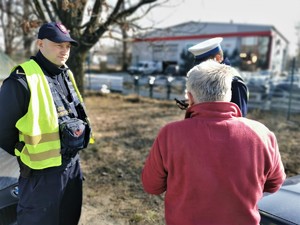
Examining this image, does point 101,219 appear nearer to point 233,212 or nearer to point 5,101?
point 5,101

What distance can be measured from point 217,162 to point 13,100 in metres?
1.34

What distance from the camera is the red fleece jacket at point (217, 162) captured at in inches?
62.4

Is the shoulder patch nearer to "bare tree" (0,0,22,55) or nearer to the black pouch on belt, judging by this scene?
the black pouch on belt

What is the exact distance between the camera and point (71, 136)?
217 cm

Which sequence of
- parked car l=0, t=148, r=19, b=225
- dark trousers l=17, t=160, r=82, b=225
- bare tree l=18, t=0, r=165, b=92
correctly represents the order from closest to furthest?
dark trousers l=17, t=160, r=82, b=225 → parked car l=0, t=148, r=19, b=225 → bare tree l=18, t=0, r=165, b=92

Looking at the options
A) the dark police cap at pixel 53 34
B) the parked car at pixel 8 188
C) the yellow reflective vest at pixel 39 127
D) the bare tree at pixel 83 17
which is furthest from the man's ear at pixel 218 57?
the bare tree at pixel 83 17

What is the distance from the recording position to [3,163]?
8.02ft

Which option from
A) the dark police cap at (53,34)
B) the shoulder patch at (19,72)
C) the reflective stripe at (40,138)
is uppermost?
the dark police cap at (53,34)

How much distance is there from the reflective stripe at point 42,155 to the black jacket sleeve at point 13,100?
20 centimetres

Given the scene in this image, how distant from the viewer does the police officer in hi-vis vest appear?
2.08 metres

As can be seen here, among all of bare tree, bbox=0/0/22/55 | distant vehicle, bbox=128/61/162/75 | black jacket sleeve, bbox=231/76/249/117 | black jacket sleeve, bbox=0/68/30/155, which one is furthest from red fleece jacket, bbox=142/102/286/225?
distant vehicle, bbox=128/61/162/75

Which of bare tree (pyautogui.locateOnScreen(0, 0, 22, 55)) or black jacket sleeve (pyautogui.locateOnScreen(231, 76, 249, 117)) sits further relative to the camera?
bare tree (pyautogui.locateOnScreen(0, 0, 22, 55))

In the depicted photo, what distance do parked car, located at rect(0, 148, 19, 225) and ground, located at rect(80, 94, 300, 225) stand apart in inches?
55.9

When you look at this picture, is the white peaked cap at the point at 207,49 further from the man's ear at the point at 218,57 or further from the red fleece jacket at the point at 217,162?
the red fleece jacket at the point at 217,162
